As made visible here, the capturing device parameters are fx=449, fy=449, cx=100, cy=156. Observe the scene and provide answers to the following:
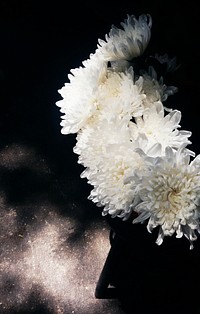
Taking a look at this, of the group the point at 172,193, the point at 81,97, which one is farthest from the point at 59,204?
the point at 172,193

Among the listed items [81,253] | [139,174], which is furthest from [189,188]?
[81,253]

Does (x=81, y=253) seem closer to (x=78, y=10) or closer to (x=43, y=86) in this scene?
(x=43, y=86)

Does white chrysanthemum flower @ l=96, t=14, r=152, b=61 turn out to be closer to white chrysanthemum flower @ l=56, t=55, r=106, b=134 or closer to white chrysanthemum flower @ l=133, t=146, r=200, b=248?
white chrysanthemum flower @ l=56, t=55, r=106, b=134

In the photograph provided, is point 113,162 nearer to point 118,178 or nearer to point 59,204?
point 118,178

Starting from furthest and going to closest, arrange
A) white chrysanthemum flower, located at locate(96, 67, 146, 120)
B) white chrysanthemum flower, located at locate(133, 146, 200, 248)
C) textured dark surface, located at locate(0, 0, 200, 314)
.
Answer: textured dark surface, located at locate(0, 0, 200, 314)
white chrysanthemum flower, located at locate(96, 67, 146, 120)
white chrysanthemum flower, located at locate(133, 146, 200, 248)

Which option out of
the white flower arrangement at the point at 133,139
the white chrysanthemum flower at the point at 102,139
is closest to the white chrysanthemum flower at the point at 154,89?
the white flower arrangement at the point at 133,139

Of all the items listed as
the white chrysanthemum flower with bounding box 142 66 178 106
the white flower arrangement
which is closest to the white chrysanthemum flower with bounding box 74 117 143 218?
the white flower arrangement

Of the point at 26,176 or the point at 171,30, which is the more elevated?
the point at 171,30
